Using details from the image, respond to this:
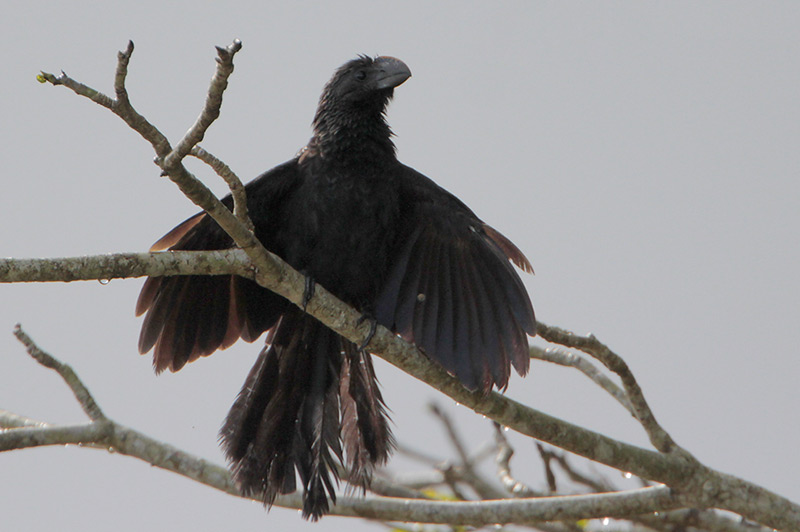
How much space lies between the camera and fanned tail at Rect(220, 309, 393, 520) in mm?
3850

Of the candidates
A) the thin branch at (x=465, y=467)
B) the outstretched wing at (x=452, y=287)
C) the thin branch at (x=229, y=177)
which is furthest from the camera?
the thin branch at (x=465, y=467)

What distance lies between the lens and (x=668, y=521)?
3852 mm

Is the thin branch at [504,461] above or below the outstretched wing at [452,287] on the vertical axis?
below

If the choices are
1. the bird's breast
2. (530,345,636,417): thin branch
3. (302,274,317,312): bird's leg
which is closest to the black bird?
the bird's breast

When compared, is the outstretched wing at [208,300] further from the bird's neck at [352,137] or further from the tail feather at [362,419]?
the tail feather at [362,419]

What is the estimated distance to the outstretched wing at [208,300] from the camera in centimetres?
384

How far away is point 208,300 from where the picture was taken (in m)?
4.06

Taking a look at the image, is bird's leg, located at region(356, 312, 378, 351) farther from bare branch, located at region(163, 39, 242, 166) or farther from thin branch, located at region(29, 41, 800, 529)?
bare branch, located at region(163, 39, 242, 166)

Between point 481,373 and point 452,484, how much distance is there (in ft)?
2.57

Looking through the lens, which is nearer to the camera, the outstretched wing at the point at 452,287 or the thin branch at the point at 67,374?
the thin branch at the point at 67,374

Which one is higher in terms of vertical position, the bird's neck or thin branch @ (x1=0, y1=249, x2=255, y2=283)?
the bird's neck

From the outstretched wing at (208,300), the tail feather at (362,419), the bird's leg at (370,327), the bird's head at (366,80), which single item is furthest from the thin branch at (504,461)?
the bird's head at (366,80)

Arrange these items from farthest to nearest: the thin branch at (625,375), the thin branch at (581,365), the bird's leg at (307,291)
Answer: the thin branch at (581,365)
the thin branch at (625,375)
the bird's leg at (307,291)

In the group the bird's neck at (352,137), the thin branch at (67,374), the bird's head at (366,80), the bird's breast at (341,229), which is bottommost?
the thin branch at (67,374)
